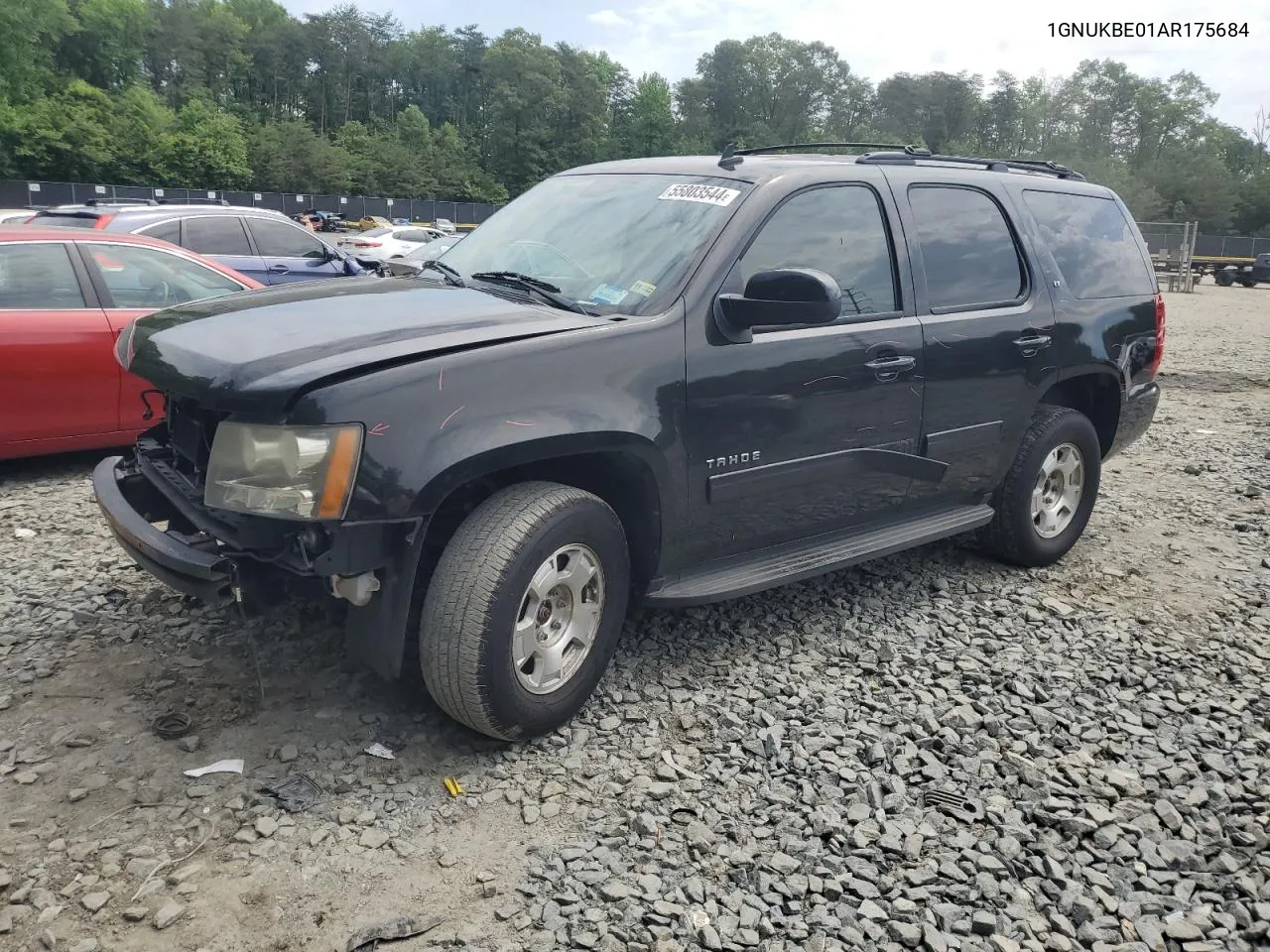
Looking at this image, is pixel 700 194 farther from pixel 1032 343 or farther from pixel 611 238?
pixel 1032 343

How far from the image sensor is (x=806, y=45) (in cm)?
11994

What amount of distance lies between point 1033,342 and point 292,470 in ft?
11.4

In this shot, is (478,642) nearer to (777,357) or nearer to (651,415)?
(651,415)

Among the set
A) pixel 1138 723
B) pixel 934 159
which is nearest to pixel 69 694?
pixel 1138 723

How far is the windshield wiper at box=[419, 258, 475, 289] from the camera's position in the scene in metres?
3.90

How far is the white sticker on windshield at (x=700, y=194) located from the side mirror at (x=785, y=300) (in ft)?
1.49

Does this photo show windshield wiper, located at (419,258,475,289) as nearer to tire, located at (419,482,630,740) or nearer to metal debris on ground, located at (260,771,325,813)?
tire, located at (419,482,630,740)

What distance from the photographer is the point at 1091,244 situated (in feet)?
16.9

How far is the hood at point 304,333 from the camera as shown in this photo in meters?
2.78

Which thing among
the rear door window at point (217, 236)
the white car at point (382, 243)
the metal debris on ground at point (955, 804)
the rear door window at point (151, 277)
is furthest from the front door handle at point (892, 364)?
the white car at point (382, 243)

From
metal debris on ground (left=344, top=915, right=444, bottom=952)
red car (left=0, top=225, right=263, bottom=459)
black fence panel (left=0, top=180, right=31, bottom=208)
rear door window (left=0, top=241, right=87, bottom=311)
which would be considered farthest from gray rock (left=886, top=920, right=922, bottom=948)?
black fence panel (left=0, top=180, right=31, bottom=208)

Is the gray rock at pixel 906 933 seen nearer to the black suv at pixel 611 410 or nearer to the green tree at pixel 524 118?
the black suv at pixel 611 410

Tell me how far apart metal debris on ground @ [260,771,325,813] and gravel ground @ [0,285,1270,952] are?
0.09ft

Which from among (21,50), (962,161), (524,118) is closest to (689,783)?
(962,161)
